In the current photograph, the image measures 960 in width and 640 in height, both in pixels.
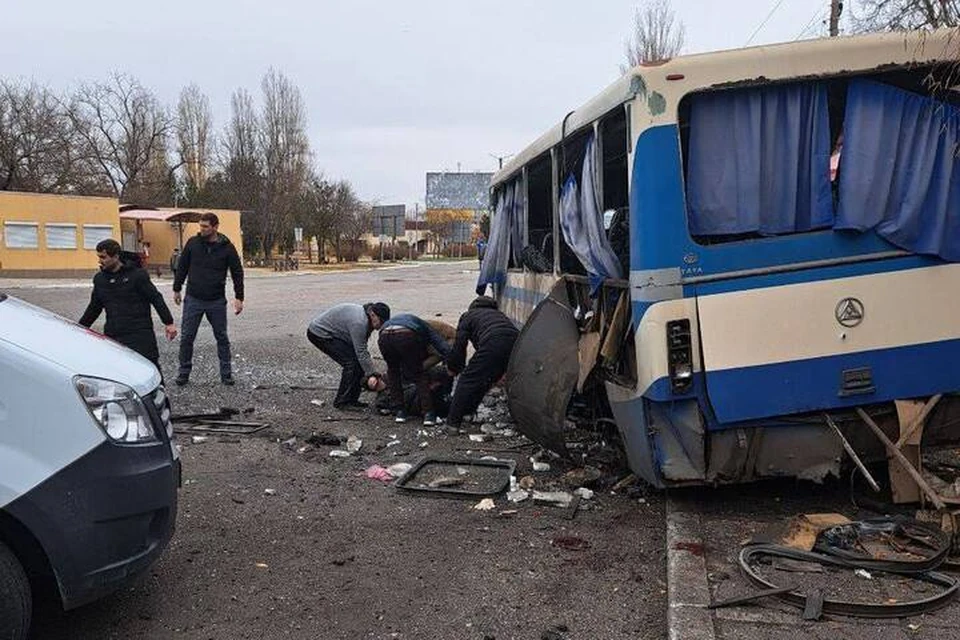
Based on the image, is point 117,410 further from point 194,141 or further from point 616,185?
point 194,141

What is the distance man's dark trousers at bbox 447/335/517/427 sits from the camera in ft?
23.4

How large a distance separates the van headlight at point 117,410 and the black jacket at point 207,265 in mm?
6335

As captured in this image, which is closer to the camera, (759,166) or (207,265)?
(759,166)

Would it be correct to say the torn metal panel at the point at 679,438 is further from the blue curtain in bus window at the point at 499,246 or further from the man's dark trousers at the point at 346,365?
the blue curtain in bus window at the point at 499,246

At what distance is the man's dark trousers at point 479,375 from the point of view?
7.14 metres

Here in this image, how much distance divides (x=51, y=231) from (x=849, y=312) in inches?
1395

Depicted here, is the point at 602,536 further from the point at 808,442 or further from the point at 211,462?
the point at 211,462

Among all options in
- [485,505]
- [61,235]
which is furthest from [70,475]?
[61,235]

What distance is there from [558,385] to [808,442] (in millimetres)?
1599

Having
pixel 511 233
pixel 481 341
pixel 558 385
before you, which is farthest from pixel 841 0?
pixel 558 385

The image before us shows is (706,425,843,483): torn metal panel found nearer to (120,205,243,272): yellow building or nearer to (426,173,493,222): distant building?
(120,205,243,272): yellow building

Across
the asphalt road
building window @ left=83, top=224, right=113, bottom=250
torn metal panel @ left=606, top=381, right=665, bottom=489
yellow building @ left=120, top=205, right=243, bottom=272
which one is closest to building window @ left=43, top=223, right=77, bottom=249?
building window @ left=83, top=224, right=113, bottom=250

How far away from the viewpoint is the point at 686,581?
394 cm

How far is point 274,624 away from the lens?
12.1ft
